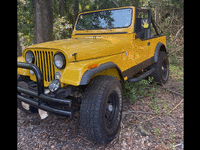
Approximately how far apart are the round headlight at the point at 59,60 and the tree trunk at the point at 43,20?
3.30 m

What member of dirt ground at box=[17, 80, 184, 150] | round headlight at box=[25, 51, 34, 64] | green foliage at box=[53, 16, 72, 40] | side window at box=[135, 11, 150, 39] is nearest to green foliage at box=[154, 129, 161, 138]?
dirt ground at box=[17, 80, 184, 150]

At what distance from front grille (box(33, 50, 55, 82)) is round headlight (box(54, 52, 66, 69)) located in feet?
0.43

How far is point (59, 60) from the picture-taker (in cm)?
221

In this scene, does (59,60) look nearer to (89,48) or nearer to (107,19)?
(89,48)

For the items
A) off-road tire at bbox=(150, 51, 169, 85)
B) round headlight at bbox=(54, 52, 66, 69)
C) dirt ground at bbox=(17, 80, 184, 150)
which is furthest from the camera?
off-road tire at bbox=(150, 51, 169, 85)

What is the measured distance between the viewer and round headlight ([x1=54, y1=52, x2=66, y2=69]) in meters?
2.18

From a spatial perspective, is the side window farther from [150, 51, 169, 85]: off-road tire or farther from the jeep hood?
[150, 51, 169, 85]: off-road tire

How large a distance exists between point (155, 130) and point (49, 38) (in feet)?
13.6

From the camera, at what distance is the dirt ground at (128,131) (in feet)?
7.65

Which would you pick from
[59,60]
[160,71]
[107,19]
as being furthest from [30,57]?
[160,71]

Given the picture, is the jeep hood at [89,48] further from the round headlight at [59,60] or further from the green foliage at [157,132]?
the green foliage at [157,132]

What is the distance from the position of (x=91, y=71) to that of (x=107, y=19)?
1751 millimetres

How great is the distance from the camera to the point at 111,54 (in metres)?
2.67

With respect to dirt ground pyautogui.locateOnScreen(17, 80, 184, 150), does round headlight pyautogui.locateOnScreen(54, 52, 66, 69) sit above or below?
above
